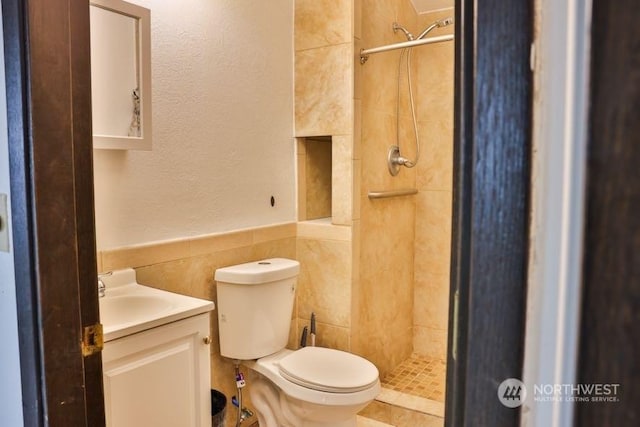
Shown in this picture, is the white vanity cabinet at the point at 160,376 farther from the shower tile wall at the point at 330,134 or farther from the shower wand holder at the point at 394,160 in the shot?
the shower wand holder at the point at 394,160

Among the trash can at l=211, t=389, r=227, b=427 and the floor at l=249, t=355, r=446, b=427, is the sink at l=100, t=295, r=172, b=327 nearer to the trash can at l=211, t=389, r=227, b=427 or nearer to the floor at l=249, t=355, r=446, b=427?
the trash can at l=211, t=389, r=227, b=427

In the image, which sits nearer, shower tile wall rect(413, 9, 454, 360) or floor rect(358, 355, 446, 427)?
floor rect(358, 355, 446, 427)

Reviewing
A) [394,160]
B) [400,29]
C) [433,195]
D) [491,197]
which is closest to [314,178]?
[394,160]

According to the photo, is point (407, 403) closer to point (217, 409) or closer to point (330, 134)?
point (217, 409)

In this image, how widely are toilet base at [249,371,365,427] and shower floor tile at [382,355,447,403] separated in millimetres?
683

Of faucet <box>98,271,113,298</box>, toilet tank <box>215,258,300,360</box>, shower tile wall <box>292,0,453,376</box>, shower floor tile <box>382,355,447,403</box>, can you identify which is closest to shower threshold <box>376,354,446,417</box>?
shower floor tile <box>382,355,447,403</box>

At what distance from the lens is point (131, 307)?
1.64 m

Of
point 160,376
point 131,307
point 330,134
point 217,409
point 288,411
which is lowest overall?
point 288,411

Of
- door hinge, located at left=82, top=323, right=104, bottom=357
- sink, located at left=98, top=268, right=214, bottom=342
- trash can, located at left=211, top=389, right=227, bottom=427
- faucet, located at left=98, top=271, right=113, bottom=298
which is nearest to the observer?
door hinge, located at left=82, top=323, right=104, bottom=357

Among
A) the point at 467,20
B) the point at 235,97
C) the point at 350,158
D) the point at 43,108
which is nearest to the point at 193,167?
the point at 235,97

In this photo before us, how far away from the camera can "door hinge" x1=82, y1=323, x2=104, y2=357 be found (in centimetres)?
98

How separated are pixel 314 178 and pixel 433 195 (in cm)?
89

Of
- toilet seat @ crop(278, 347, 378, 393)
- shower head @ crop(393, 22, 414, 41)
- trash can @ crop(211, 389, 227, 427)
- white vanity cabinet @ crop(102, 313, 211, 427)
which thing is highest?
shower head @ crop(393, 22, 414, 41)

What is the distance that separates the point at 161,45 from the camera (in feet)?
6.04
